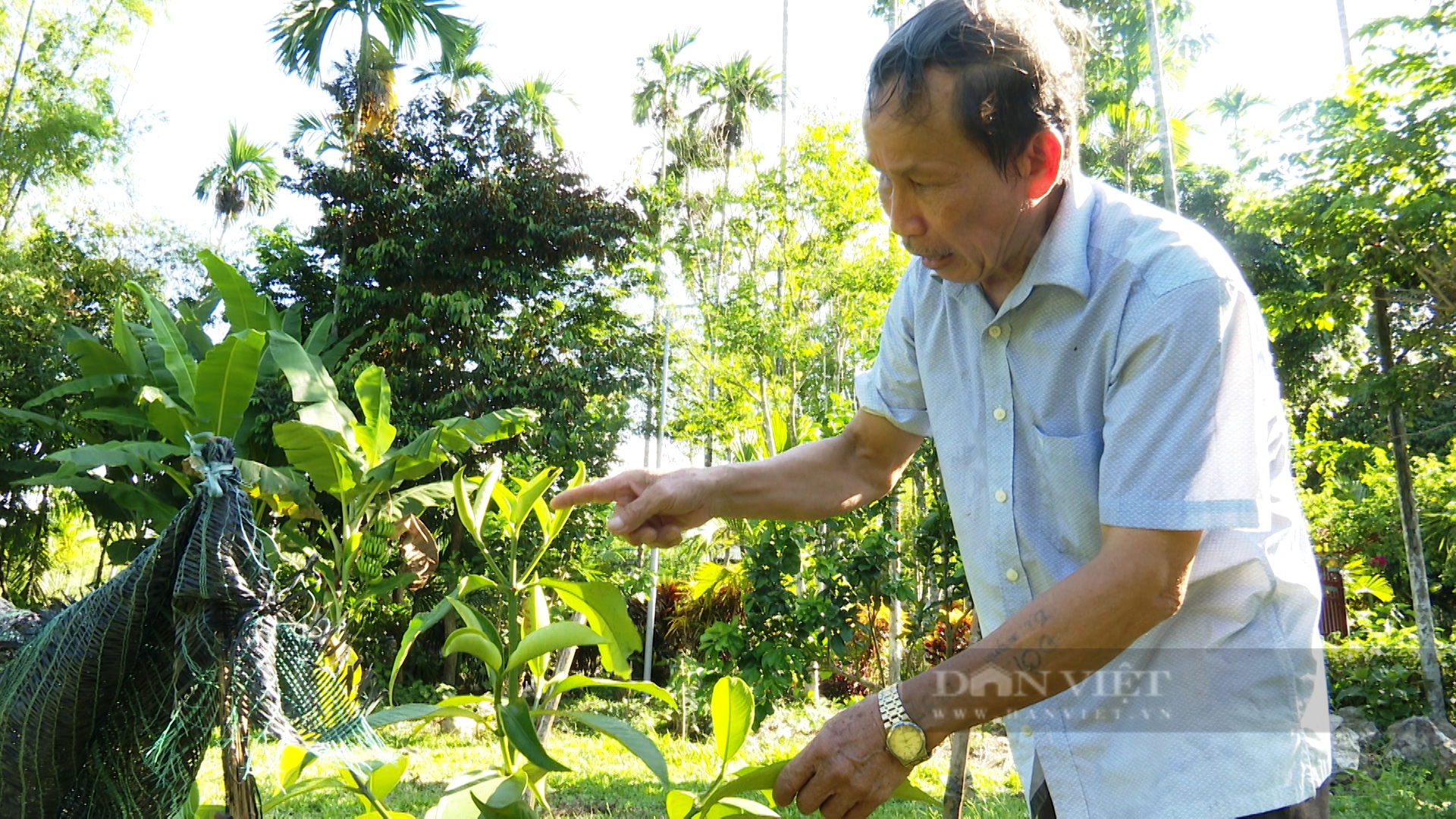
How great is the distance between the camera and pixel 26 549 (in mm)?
9219

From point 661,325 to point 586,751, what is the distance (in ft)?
18.2

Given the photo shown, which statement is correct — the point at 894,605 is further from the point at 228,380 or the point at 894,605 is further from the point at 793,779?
the point at 793,779

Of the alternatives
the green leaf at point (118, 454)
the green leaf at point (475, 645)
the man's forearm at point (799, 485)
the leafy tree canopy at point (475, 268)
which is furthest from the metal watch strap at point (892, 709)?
the leafy tree canopy at point (475, 268)

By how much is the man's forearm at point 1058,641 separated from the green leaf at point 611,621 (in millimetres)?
615

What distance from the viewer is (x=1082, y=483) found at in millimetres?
1081

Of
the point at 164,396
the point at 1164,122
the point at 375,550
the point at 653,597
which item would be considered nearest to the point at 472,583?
the point at 164,396

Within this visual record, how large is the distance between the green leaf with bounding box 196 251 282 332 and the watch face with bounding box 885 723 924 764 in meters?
5.92

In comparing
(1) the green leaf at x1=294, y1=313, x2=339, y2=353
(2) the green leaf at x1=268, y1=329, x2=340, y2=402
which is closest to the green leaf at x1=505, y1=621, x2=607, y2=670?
(2) the green leaf at x1=268, y1=329, x2=340, y2=402

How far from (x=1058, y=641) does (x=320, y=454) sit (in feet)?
15.1

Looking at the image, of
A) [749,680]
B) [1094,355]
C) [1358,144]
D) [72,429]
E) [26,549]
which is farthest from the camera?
[26,549]

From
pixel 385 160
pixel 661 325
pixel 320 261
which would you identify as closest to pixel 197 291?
pixel 320 261

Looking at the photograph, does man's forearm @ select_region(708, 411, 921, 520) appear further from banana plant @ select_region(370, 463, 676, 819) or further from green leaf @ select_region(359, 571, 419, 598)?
green leaf @ select_region(359, 571, 419, 598)

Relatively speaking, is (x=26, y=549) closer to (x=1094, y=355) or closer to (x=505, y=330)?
(x=505, y=330)

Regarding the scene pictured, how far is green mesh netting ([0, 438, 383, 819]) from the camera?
935 millimetres
